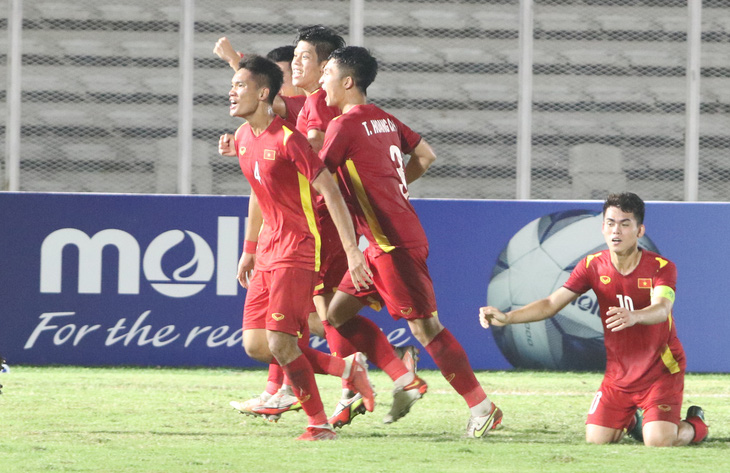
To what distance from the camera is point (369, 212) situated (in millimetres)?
5461

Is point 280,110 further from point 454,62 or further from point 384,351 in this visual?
point 454,62

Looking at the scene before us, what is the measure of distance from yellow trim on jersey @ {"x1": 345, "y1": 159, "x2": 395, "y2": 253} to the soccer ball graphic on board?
320 cm

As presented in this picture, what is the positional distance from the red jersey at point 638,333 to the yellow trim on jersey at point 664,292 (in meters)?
0.06

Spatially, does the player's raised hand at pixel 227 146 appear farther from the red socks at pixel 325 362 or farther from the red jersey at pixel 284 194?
the red socks at pixel 325 362

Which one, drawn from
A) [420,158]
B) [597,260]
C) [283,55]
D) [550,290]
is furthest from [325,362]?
[550,290]

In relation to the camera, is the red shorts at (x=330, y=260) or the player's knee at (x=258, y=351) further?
the red shorts at (x=330, y=260)

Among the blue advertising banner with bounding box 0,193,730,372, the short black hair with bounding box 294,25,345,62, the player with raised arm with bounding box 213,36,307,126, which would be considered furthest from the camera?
the blue advertising banner with bounding box 0,193,730,372

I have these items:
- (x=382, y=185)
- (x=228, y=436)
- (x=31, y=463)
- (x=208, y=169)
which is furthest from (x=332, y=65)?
(x=208, y=169)

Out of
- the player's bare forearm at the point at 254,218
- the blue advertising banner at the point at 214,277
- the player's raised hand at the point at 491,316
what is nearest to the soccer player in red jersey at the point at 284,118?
the player's bare forearm at the point at 254,218

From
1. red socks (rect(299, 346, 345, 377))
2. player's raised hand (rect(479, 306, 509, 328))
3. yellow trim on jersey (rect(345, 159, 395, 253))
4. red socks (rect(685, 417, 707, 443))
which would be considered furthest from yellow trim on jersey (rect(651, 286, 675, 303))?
red socks (rect(299, 346, 345, 377))

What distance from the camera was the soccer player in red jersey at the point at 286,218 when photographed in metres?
4.96

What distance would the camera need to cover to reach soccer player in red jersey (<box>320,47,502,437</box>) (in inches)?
212

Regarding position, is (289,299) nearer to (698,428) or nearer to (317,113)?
(317,113)

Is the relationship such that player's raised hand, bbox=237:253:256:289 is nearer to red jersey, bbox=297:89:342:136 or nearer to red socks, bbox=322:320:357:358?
red socks, bbox=322:320:357:358
